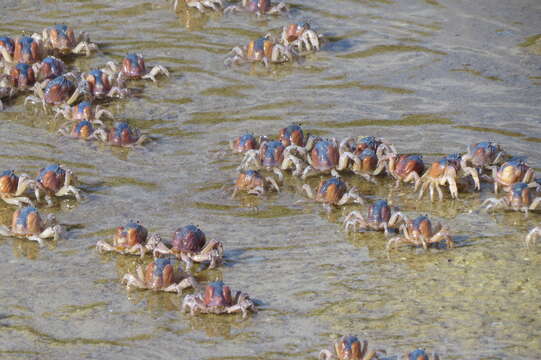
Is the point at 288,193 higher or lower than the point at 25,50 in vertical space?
lower

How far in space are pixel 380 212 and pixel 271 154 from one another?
2.12 m

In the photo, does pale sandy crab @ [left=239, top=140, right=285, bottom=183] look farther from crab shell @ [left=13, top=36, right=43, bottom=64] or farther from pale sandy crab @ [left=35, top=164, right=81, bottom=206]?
crab shell @ [left=13, top=36, right=43, bottom=64]

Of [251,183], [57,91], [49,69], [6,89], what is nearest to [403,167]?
[251,183]

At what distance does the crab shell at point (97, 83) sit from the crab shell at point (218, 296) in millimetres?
5888

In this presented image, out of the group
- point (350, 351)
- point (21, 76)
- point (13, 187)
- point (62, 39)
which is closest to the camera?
point (350, 351)

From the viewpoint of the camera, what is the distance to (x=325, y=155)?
1175 centimetres

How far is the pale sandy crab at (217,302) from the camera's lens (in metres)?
8.70

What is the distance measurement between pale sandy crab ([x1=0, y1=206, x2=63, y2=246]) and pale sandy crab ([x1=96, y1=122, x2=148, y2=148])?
2450 mm

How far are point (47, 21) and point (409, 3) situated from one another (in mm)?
5978

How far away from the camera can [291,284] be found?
927 centimetres

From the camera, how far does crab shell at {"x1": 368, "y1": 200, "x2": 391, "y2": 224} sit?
10.2m

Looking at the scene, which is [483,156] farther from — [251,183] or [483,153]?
[251,183]

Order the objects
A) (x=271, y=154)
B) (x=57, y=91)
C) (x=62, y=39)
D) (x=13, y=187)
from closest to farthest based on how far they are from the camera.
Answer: (x=13, y=187)
(x=271, y=154)
(x=57, y=91)
(x=62, y=39)

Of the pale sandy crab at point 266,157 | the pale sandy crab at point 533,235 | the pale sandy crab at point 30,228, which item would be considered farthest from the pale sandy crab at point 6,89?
the pale sandy crab at point 533,235
